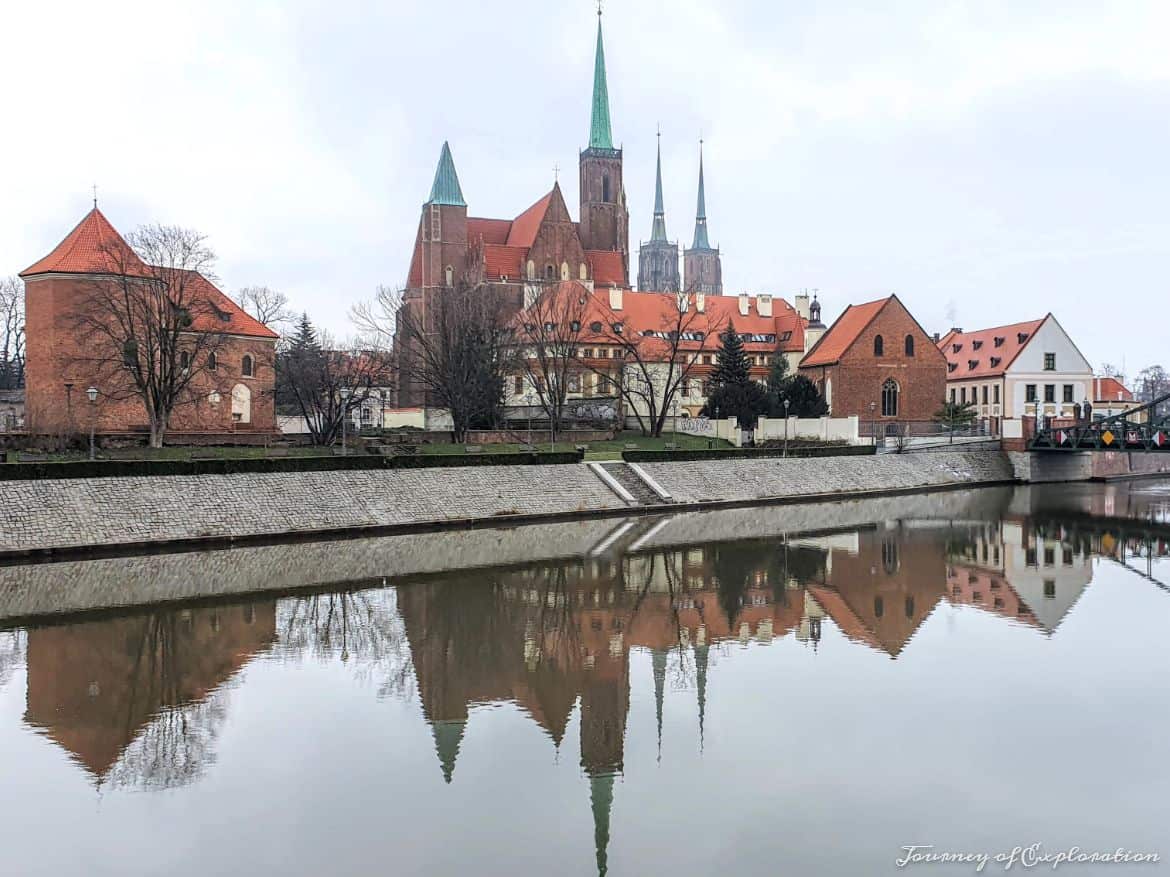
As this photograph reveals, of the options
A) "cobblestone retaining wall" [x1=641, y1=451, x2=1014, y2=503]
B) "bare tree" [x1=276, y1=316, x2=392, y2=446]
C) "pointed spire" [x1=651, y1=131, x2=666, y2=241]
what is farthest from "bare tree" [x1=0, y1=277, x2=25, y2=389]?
"pointed spire" [x1=651, y1=131, x2=666, y2=241]

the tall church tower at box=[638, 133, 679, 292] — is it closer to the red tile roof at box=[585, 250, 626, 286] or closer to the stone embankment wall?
the red tile roof at box=[585, 250, 626, 286]

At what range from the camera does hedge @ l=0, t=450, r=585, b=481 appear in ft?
85.9

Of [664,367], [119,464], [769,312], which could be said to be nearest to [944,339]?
[769,312]

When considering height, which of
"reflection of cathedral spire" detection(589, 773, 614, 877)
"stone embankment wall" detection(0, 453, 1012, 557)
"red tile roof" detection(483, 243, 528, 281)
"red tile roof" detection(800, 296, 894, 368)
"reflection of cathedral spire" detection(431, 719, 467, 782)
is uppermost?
"red tile roof" detection(483, 243, 528, 281)

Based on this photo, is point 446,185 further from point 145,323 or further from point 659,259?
point 659,259

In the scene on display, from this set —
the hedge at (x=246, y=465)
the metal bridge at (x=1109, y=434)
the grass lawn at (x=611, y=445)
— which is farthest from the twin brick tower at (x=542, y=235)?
the hedge at (x=246, y=465)

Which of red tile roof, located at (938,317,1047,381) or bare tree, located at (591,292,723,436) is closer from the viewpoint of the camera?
bare tree, located at (591,292,723,436)

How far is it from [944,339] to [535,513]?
1817 inches

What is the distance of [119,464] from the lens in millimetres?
27484

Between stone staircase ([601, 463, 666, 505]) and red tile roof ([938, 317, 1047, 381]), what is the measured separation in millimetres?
31306

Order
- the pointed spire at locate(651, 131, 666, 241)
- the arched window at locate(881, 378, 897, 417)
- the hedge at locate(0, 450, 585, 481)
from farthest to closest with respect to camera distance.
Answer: the pointed spire at locate(651, 131, 666, 241) < the arched window at locate(881, 378, 897, 417) < the hedge at locate(0, 450, 585, 481)

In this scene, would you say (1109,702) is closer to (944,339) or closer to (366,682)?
(366,682)

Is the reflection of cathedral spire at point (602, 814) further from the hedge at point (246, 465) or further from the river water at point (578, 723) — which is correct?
the hedge at point (246, 465)

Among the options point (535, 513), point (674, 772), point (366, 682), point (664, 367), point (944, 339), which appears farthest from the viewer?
point (944, 339)
